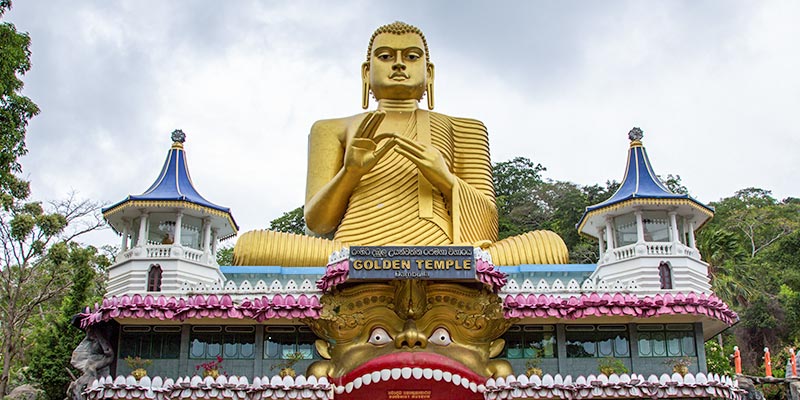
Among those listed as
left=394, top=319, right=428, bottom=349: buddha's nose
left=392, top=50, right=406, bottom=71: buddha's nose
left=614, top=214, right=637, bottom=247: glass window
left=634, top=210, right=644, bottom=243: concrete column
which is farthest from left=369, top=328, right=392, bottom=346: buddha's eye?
left=392, top=50, right=406, bottom=71: buddha's nose

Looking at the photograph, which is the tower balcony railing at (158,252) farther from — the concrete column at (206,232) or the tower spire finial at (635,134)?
the tower spire finial at (635,134)

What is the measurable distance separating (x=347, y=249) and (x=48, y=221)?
29.6ft

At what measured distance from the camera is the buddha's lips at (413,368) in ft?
50.3

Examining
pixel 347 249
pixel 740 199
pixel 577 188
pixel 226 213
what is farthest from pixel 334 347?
pixel 740 199

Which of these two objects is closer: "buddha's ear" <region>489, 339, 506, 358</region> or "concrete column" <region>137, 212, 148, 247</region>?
"buddha's ear" <region>489, 339, 506, 358</region>

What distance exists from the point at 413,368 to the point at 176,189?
22.0ft

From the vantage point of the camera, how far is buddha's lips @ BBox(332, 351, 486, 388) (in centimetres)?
1532

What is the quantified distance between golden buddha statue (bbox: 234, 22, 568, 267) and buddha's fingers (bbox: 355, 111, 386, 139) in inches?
0.8

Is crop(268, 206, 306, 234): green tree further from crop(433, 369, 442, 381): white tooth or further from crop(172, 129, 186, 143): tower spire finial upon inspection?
crop(433, 369, 442, 381): white tooth

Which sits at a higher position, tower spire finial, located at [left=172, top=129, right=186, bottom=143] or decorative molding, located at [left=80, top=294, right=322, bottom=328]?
tower spire finial, located at [left=172, top=129, right=186, bottom=143]

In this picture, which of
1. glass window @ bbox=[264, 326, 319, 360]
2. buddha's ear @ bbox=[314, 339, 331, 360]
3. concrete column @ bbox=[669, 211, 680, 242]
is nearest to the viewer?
buddha's ear @ bbox=[314, 339, 331, 360]

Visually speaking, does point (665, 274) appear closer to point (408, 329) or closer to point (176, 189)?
point (408, 329)

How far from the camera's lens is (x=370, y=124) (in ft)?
56.5

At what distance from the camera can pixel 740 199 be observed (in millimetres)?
45594
